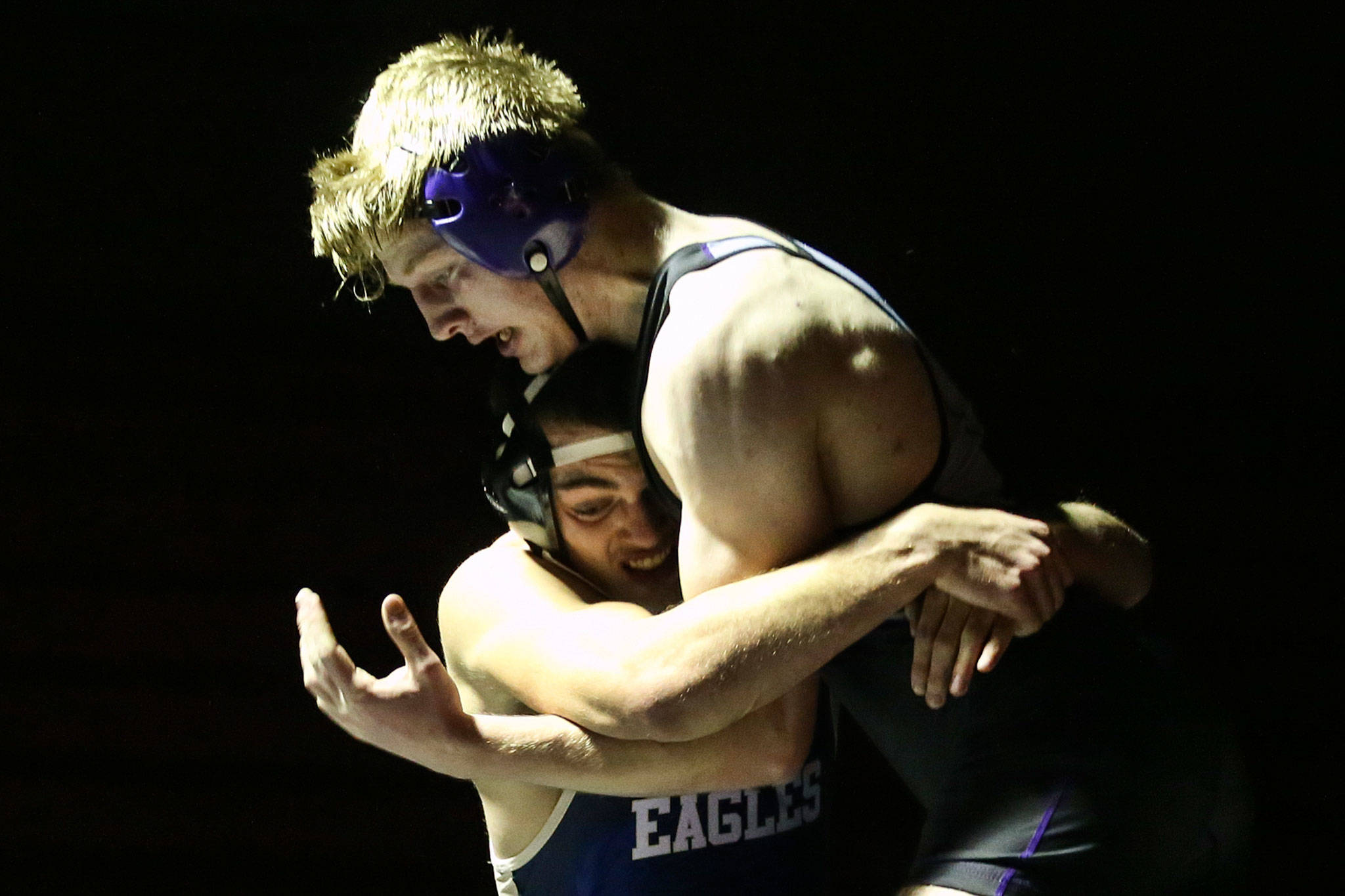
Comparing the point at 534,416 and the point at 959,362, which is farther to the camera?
the point at 959,362

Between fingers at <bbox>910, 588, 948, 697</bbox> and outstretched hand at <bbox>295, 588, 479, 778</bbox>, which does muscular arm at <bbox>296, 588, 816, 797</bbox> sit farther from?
fingers at <bbox>910, 588, 948, 697</bbox>

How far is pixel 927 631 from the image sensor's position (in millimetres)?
1537

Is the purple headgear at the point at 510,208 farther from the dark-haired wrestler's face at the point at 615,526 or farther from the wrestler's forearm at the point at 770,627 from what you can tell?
the wrestler's forearm at the point at 770,627

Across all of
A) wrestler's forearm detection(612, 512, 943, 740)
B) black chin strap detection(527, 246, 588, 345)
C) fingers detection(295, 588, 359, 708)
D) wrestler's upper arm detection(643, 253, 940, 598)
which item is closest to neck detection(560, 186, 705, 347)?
black chin strap detection(527, 246, 588, 345)

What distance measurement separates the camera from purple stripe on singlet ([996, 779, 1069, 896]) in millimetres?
1498

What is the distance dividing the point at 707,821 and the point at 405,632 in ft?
1.94

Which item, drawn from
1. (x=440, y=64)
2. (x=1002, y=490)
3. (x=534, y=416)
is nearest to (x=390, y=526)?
(x=534, y=416)

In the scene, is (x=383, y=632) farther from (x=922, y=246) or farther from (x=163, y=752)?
(x=922, y=246)

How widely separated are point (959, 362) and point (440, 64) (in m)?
1.47

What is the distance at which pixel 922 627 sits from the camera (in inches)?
60.7

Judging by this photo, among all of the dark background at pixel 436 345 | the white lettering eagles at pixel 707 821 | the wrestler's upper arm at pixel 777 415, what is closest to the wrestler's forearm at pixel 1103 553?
the wrestler's upper arm at pixel 777 415

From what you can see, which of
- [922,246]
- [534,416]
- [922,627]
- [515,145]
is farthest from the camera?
[922,246]

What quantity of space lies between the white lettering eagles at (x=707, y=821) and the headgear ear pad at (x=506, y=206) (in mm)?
766

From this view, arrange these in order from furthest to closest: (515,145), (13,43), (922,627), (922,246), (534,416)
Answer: (922,246) → (13,43) → (534,416) → (515,145) → (922,627)
